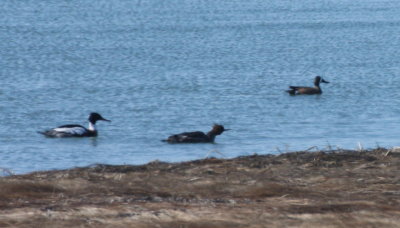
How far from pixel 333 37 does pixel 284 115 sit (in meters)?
25.3

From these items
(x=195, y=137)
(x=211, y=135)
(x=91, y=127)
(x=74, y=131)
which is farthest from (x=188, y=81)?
(x=195, y=137)

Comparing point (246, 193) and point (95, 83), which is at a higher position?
Result: point (95, 83)

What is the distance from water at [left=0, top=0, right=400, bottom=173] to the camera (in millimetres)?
21312

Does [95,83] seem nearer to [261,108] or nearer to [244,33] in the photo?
[261,108]

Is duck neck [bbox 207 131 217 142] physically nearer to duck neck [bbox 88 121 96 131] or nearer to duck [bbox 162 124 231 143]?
duck [bbox 162 124 231 143]

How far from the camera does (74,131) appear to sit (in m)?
22.3

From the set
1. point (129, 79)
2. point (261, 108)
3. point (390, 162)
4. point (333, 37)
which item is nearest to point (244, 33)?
point (333, 37)

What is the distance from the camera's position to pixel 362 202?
6.66m

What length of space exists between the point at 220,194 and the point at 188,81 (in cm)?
2523

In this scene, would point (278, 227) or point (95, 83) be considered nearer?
point (278, 227)

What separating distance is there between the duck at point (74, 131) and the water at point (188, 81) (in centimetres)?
14

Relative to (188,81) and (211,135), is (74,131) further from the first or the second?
(188,81)

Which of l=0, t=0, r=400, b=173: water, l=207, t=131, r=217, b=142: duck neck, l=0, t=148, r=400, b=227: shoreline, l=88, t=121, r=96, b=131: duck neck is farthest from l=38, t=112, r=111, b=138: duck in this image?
l=0, t=148, r=400, b=227: shoreline

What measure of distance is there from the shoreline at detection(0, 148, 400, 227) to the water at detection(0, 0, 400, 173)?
5.94 feet
